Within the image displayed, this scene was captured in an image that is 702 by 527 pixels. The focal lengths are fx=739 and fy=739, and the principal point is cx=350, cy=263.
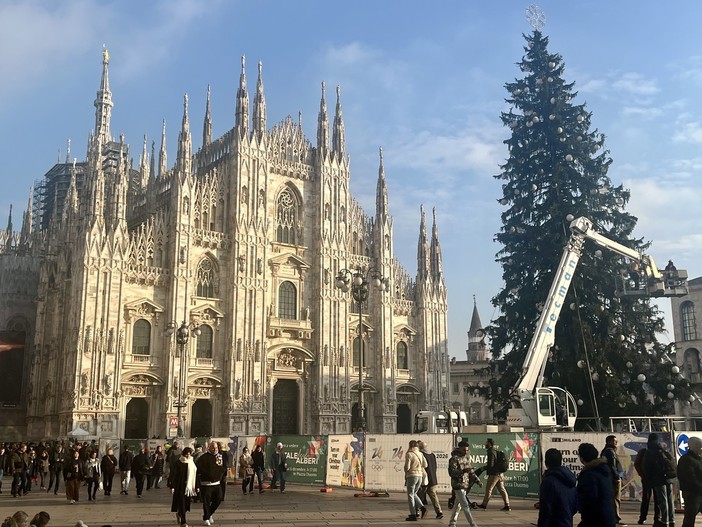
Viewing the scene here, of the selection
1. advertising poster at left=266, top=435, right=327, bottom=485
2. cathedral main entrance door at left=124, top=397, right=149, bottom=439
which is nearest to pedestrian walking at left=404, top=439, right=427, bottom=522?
advertising poster at left=266, top=435, right=327, bottom=485

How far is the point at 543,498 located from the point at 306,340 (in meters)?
39.6

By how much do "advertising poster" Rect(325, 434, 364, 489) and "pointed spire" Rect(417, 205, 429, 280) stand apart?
30002 millimetres

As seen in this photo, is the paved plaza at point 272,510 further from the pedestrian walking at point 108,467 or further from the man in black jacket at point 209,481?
the man in black jacket at point 209,481

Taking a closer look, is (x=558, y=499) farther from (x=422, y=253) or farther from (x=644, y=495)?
A: (x=422, y=253)

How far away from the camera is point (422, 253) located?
174 feet

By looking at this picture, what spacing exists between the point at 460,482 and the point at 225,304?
31.7m

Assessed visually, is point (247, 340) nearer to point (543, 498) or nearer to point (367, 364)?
point (367, 364)

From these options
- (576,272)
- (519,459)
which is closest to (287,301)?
(576,272)

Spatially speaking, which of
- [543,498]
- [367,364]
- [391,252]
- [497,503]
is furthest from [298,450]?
[391,252]

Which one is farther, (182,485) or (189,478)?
(189,478)

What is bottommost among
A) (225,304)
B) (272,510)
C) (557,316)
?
(272,510)

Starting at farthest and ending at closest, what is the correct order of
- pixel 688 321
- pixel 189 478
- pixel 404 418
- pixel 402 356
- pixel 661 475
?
pixel 688 321 < pixel 402 356 < pixel 404 418 < pixel 189 478 < pixel 661 475

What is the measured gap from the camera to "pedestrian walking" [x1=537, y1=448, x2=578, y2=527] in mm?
7492

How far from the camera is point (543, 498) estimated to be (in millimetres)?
7562
